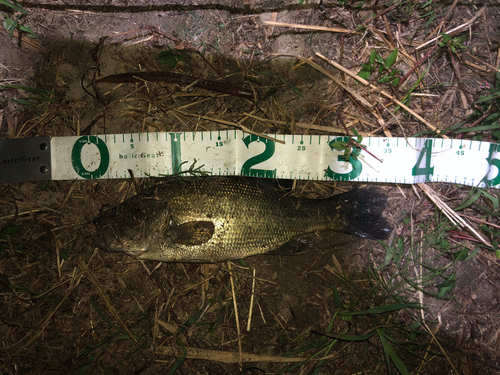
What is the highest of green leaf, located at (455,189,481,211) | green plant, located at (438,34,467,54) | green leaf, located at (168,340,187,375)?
green plant, located at (438,34,467,54)

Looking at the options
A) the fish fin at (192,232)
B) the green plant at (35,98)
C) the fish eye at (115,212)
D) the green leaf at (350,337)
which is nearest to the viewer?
the fish fin at (192,232)

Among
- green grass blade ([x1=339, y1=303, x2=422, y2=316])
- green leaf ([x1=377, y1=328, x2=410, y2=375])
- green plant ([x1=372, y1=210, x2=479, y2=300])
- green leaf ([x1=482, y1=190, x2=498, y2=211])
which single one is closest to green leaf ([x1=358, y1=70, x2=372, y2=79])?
green plant ([x1=372, y1=210, x2=479, y2=300])

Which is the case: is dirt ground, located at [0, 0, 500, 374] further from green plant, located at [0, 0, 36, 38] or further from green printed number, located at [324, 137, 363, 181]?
green printed number, located at [324, 137, 363, 181]

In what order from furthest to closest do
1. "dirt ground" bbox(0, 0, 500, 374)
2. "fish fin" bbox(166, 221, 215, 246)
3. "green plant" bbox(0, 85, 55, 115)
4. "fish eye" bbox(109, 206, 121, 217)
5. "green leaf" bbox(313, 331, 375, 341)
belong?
"green plant" bbox(0, 85, 55, 115), "dirt ground" bbox(0, 0, 500, 374), "green leaf" bbox(313, 331, 375, 341), "fish eye" bbox(109, 206, 121, 217), "fish fin" bbox(166, 221, 215, 246)

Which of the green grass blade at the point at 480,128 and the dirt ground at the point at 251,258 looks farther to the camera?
the dirt ground at the point at 251,258

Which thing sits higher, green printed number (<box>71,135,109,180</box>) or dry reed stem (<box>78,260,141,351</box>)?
green printed number (<box>71,135,109,180</box>)

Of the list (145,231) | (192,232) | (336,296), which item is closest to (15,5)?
(145,231)

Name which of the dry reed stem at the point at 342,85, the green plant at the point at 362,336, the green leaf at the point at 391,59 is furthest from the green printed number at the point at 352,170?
the green plant at the point at 362,336

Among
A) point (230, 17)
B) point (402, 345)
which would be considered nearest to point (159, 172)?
point (230, 17)

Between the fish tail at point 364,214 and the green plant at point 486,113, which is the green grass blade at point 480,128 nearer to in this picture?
the green plant at point 486,113
